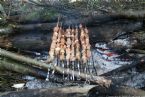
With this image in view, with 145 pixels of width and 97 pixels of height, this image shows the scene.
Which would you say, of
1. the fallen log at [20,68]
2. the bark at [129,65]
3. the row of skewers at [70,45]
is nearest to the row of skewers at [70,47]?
the row of skewers at [70,45]

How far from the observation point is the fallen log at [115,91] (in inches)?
175

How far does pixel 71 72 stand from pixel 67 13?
1.77 m

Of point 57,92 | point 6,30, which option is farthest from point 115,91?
point 6,30

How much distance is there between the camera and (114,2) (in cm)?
721

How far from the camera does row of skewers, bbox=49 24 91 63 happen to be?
17.8 ft

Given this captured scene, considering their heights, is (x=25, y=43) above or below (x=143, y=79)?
above

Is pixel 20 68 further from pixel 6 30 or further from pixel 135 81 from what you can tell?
pixel 135 81

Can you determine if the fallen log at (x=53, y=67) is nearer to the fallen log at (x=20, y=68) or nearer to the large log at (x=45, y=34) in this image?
the fallen log at (x=20, y=68)

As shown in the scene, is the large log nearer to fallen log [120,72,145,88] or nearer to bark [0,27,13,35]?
bark [0,27,13,35]

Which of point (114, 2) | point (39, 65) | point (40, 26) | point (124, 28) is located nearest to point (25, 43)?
point (40, 26)

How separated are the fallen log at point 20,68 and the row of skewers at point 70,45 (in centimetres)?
35

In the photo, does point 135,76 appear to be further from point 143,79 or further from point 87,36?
point 87,36

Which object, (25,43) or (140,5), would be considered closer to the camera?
(25,43)

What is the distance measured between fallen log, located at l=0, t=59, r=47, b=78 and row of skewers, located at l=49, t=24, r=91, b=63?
1.14 ft
